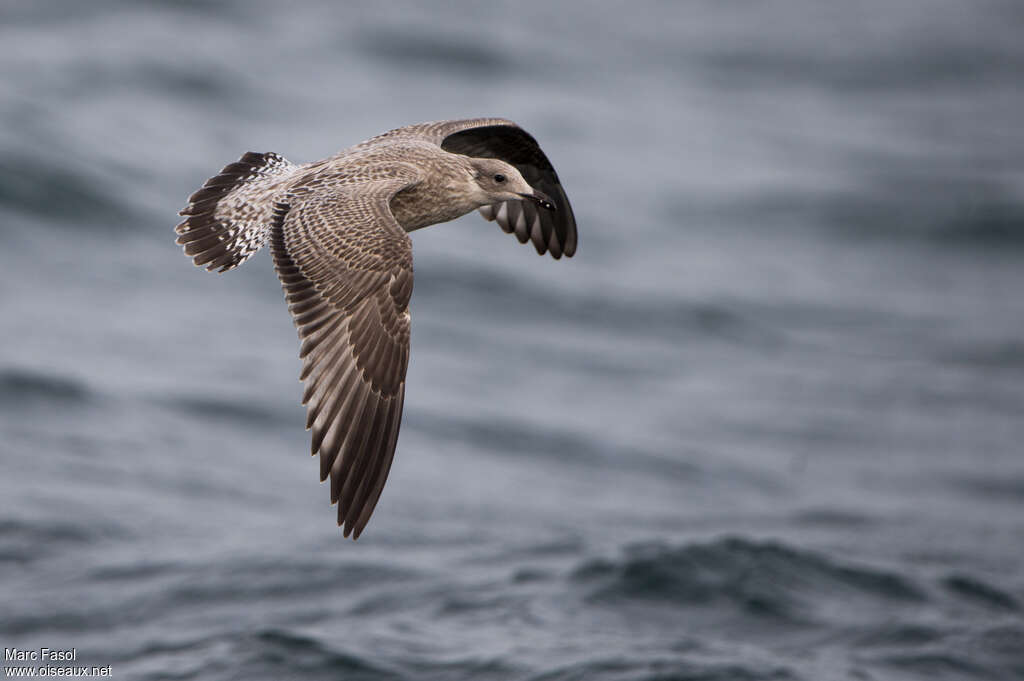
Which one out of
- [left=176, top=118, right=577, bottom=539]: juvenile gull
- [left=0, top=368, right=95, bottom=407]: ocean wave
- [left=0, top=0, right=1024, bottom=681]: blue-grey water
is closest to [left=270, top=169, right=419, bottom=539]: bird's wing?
[left=176, top=118, right=577, bottom=539]: juvenile gull

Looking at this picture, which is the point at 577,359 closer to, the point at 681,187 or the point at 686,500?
the point at 686,500

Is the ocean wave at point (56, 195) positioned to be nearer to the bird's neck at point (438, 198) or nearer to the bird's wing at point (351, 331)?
the bird's neck at point (438, 198)

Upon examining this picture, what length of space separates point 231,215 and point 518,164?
6.08ft

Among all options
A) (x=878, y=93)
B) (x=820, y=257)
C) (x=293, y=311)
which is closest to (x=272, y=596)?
(x=293, y=311)

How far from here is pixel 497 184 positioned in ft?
25.5

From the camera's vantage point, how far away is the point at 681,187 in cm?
2097

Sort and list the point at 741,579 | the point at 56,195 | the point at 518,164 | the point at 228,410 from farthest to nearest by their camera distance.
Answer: the point at 56,195 → the point at 228,410 → the point at 741,579 → the point at 518,164

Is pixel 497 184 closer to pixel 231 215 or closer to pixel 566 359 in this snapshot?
pixel 231 215

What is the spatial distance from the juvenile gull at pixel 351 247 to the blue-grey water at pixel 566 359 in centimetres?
280

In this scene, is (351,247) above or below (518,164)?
below

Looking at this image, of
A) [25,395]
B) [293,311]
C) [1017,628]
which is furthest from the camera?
[25,395]

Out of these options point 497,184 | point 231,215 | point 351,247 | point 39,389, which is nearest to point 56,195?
point 39,389

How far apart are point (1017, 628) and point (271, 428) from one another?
259 inches

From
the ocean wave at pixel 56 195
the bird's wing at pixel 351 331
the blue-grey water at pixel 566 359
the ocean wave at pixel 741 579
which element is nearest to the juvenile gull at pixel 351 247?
the bird's wing at pixel 351 331
